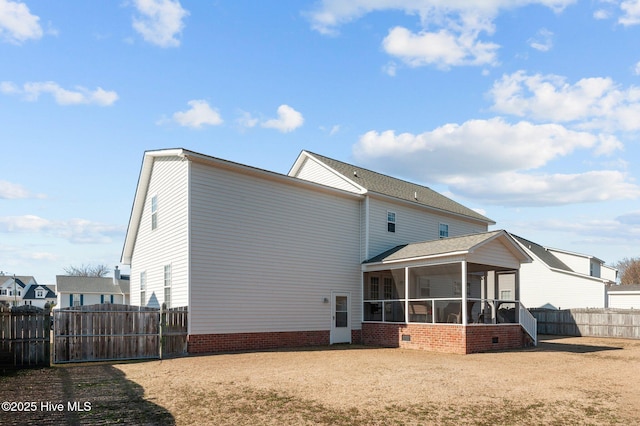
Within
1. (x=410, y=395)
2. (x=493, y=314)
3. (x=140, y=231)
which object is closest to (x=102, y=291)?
(x=140, y=231)

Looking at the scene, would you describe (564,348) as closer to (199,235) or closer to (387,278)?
(387,278)

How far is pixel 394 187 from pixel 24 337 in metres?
17.6

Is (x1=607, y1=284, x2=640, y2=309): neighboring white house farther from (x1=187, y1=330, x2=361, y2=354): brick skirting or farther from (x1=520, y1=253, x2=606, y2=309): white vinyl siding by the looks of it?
(x1=187, y1=330, x2=361, y2=354): brick skirting

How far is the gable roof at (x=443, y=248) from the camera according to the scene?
59.1 feet

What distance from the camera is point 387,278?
76.6 feet

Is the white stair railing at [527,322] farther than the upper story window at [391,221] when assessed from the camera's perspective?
No

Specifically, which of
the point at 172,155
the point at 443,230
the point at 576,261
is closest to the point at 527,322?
the point at 443,230

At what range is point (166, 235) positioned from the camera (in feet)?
62.4

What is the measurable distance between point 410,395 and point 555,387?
3.46 meters

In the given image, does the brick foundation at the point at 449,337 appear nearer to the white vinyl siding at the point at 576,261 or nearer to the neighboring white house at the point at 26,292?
the white vinyl siding at the point at 576,261

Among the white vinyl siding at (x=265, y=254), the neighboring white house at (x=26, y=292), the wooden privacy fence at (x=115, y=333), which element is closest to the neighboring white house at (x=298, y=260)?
the white vinyl siding at (x=265, y=254)

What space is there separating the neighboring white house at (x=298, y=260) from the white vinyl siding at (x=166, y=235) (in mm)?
47

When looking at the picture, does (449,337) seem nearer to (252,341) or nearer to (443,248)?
(443,248)

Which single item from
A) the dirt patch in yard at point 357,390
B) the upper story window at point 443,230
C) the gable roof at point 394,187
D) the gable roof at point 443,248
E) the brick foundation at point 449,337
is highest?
the gable roof at point 394,187
